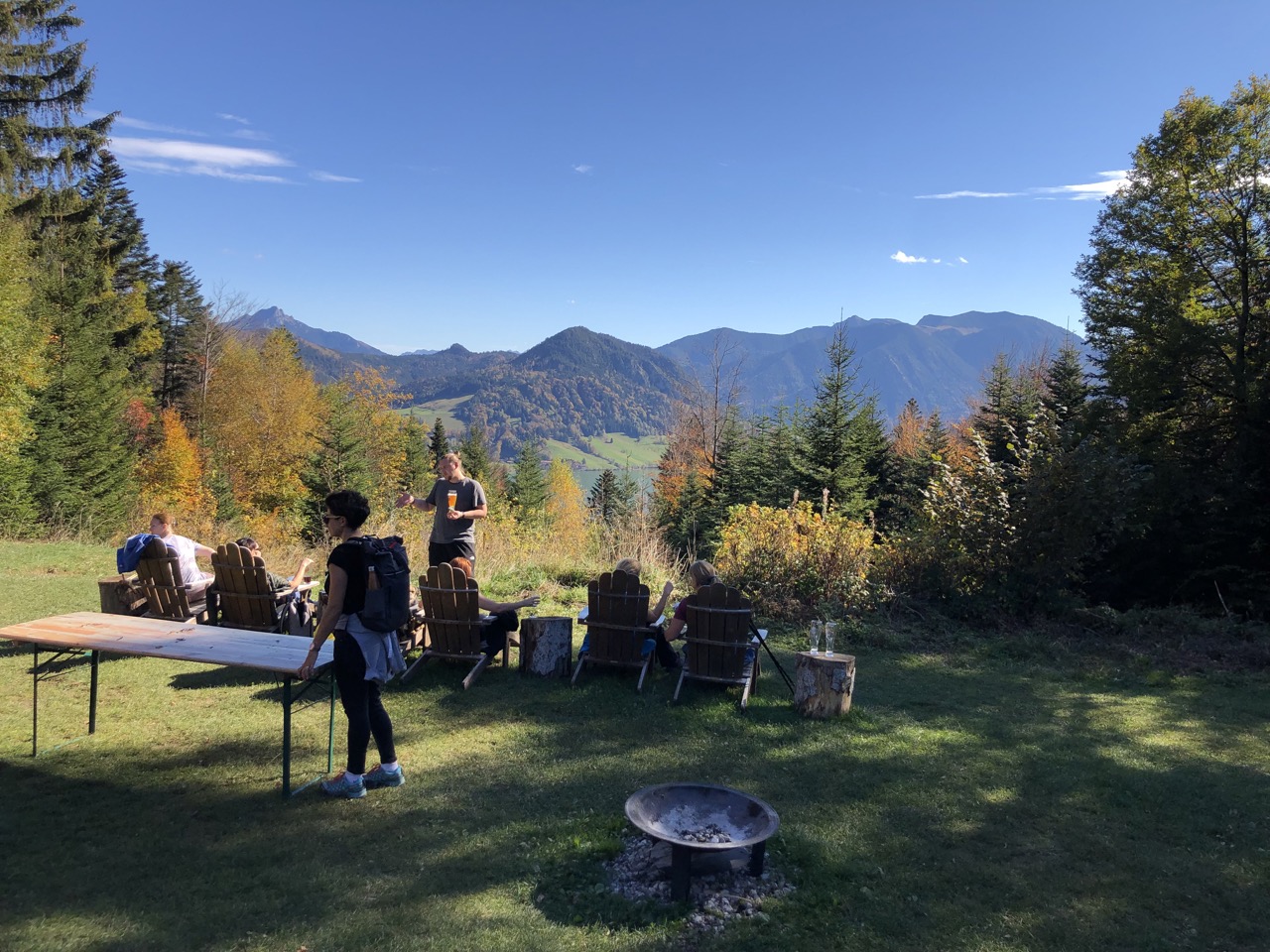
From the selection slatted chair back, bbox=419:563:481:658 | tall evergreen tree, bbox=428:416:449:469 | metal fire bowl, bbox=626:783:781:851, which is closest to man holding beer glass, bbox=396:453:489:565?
slatted chair back, bbox=419:563:481:658

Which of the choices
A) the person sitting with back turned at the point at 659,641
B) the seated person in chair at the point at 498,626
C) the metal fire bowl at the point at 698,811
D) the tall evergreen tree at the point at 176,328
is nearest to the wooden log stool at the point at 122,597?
the seated person in chair at the point at 498,626

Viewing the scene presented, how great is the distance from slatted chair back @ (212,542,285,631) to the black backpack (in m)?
3.18

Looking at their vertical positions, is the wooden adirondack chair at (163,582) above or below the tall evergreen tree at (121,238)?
below

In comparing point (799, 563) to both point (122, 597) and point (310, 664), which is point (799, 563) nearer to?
point (310, 664)

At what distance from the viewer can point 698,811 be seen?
363 centimetres

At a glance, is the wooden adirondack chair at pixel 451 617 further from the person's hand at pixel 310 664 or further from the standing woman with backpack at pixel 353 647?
the person's hand at pixel 310 664

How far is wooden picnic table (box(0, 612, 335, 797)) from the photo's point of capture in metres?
4.07

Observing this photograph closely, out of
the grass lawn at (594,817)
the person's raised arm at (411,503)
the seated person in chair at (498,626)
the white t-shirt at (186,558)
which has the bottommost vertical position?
the grass lawn at (594,817)

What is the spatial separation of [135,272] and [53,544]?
2536 cm

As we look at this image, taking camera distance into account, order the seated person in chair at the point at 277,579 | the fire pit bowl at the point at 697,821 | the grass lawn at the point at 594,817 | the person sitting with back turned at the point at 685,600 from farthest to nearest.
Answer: the seated person in chair at the point at 277,579
the person sitting with back turned at the point at 685,600
the fire pit bowl at the point at 697,821
the grass lawn at the point at 594,817

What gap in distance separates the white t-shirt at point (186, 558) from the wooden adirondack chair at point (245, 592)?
1.14ft

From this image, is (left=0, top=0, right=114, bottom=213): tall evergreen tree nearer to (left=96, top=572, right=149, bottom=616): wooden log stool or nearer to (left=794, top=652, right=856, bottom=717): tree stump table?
(left=96, top=572, right=149, bottom=616): wooden log stool

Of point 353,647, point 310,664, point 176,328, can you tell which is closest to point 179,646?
point 310,664

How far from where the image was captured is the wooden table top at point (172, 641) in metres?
4.12
